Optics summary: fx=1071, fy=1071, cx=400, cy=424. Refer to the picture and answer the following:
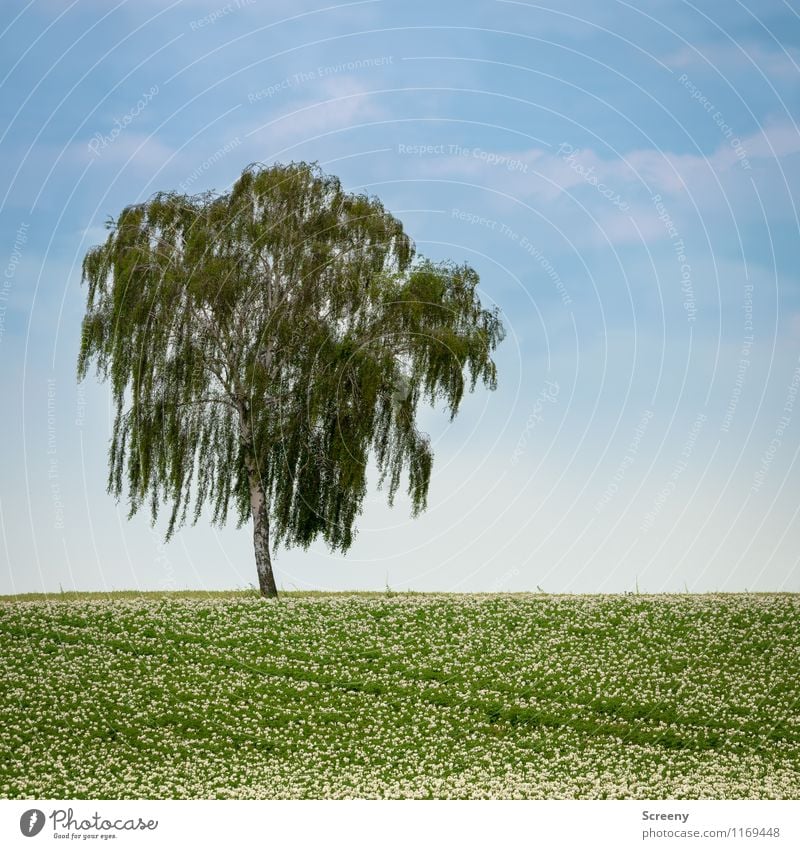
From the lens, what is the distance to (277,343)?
23.3 meters

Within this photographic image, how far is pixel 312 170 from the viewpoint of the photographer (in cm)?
2331

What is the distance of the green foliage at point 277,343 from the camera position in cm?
2267

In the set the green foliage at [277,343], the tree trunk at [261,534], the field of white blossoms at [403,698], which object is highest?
the green foliage at [277,343]

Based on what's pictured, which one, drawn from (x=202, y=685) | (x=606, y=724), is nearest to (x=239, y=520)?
(x=202, y=685)

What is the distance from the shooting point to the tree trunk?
76.1ft

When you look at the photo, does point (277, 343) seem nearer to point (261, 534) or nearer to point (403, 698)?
point (261, 534)

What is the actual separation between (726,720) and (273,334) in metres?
12.1

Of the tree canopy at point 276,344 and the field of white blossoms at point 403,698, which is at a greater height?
the tree canopy at point 276,344

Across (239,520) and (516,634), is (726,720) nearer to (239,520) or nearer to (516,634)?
(516,634)

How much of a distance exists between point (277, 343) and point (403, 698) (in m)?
8.82

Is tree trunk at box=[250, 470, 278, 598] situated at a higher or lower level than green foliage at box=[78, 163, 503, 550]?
lower

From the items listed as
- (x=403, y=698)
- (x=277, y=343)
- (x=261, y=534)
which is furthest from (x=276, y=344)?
(x=403, y=698)

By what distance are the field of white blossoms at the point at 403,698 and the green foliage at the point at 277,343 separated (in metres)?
2.76

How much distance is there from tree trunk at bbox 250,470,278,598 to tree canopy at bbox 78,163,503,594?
6 centimetres
